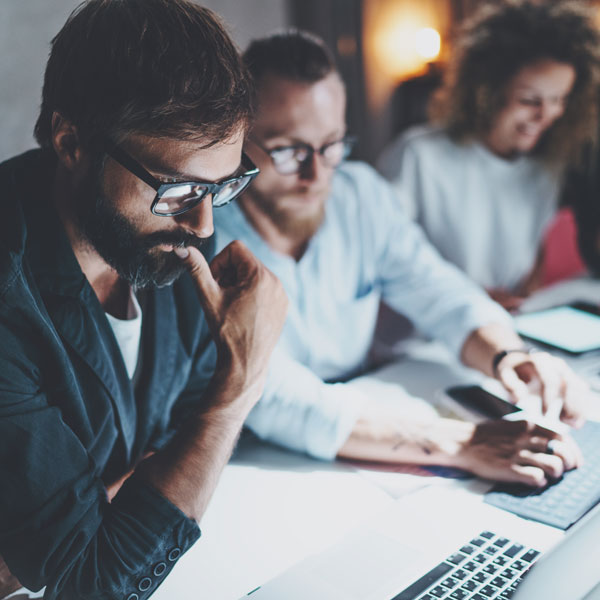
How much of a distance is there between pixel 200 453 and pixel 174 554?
14 centimetres

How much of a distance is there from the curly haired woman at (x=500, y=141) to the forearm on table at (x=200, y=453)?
1.41 m

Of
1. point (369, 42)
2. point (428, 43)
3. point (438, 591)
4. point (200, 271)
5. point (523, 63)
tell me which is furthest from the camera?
point (428, 43)

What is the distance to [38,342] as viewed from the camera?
2.84ft

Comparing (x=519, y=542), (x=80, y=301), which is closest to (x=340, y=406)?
(x=519, y=542)

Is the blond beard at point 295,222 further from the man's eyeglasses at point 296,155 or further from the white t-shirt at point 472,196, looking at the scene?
the white t-shirt at point 472,196

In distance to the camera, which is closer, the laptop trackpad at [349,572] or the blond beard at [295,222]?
the laptop trackpad at [349,572]

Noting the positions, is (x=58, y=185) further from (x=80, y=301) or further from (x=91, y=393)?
(x=91, y=393)

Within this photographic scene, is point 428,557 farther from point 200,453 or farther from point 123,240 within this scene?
point 123,240

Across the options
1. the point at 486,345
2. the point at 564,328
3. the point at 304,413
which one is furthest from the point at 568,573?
the point at 564,328

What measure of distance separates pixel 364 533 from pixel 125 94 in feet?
2.32

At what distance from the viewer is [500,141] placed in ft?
7.26

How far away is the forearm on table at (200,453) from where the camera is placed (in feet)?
2.87

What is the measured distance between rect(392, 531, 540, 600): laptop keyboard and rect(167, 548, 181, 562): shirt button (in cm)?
29

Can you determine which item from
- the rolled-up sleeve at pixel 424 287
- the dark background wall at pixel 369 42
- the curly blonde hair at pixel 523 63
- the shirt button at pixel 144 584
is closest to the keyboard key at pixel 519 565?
the shirt button at pixel 144 584
